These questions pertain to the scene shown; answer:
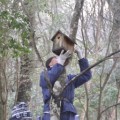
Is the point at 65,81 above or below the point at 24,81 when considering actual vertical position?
below

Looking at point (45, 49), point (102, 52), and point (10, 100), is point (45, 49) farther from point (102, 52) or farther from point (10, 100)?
point (10, 100)

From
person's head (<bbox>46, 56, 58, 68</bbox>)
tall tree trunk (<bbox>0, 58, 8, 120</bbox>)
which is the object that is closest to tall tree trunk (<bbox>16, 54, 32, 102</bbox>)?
tall tree trunk (<bbox>0, 58, 8, 120</bbox>)

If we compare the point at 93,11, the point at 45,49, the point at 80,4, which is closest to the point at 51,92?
the point at 80,4

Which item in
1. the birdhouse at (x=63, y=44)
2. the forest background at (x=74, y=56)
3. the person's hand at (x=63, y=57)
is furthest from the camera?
the forest background at (x=74, y=56)

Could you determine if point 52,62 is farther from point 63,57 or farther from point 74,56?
point 74,56

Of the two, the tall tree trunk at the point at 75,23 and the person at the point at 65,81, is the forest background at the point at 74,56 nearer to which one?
the tall tree trunk at the point at 75,23

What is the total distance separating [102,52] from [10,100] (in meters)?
3.13

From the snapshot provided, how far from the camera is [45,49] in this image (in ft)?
25.6

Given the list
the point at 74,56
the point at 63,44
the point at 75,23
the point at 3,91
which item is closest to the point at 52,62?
the point at 63,44

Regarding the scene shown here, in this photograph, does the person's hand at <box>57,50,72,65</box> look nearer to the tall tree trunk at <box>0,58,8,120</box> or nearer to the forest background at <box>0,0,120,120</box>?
the forest background at <box>0,0,120,120</box>

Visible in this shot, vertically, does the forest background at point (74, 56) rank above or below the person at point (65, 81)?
above

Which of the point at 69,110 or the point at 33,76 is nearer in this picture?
the point at 69,110

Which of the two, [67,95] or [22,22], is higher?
[22,22]

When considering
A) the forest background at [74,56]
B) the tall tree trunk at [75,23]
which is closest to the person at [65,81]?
the tall tree trunk at [75,23]
